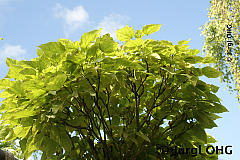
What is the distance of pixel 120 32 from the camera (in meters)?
1.57

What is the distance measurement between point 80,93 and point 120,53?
334mm

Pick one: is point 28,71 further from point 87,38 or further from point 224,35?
point 224,35

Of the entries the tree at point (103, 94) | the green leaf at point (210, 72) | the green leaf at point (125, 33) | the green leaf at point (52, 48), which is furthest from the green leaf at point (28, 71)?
the green leaf at point (210, 72)

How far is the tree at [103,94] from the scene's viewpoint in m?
1.35

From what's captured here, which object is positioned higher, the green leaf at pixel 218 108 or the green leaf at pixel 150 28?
the green leaf at pixel 150 28

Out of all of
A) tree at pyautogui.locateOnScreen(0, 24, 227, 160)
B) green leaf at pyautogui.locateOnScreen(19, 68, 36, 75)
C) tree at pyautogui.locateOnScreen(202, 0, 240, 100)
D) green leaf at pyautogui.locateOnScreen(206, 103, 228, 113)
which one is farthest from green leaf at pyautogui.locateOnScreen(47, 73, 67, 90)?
tree at pyautogui.locateOnScreen(202, 0, 240, 100)

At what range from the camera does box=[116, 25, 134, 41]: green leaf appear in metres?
1.56

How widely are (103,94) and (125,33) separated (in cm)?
38

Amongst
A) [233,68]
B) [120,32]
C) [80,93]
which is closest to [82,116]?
[80,93]

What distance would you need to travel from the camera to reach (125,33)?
1.57 m

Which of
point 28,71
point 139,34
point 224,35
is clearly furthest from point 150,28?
point 224,35

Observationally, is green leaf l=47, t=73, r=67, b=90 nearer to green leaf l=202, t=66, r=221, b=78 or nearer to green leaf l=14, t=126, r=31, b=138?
green leaf l=14, t=126, r=31, b=138

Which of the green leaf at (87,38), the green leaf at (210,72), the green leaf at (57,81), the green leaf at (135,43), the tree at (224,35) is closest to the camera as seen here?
the green leaf at (57,81)

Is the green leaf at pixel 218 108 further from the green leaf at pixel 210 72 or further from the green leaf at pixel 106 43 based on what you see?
the green leaf at pixel 106 43
